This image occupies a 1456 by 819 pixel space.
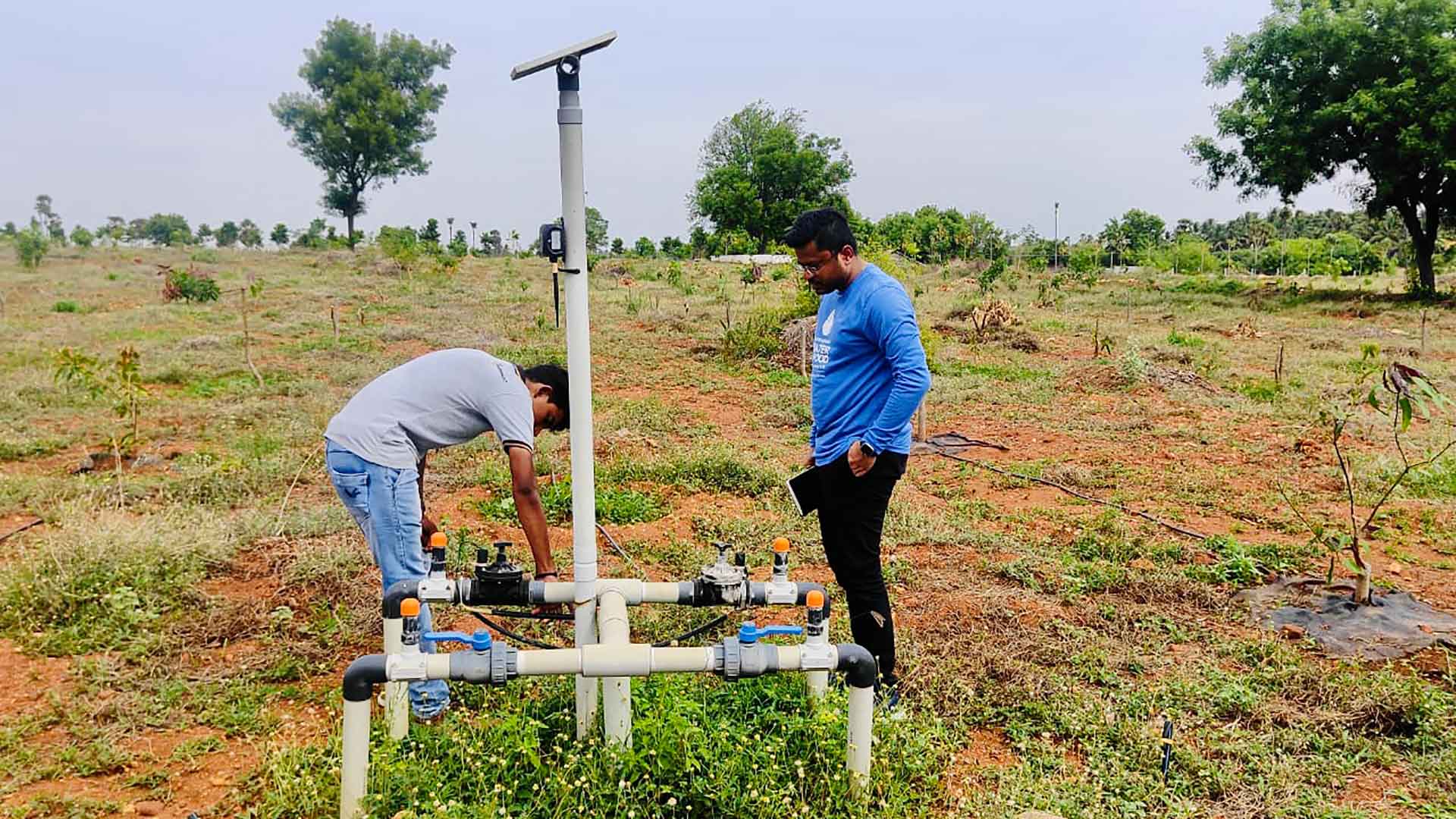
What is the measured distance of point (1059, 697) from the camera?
3137 millimetres

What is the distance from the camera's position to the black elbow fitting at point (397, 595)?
248 centimetres

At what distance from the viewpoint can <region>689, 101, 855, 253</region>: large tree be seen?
40656 millimetres

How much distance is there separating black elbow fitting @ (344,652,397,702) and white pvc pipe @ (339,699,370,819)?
0.03 metres

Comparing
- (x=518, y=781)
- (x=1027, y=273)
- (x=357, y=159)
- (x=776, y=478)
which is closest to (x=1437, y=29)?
(x=1027, y=273)

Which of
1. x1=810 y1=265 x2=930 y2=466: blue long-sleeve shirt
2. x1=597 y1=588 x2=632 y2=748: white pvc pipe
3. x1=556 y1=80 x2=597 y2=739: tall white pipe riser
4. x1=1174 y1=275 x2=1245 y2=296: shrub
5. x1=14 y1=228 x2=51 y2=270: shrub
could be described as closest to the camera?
x1=556 y1=80 x2=597 y2=739: tall white pipe riser

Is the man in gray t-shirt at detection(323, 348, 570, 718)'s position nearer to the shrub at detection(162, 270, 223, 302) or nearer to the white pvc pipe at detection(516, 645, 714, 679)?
the white pvc pipe at detection(516, 645, 714, 679)

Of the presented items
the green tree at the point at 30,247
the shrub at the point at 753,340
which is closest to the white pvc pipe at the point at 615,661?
the shrub at the point at 753,340

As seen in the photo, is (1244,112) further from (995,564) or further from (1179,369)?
(995,564)

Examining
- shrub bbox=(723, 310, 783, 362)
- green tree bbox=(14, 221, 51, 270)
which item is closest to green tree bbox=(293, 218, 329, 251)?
green tree bbox=(14, 221, 51, 270)

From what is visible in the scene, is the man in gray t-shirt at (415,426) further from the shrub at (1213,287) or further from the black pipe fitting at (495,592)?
the shrub at (1213,287)

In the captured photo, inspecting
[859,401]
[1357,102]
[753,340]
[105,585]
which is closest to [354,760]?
[859,401]

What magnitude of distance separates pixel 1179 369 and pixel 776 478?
20.2 feet

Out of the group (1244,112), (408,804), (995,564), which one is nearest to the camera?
(408,804)

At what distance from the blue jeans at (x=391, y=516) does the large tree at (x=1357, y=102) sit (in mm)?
18744
